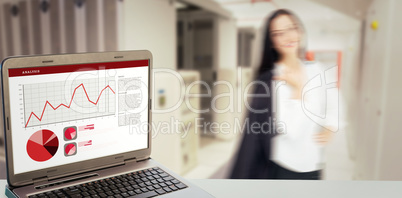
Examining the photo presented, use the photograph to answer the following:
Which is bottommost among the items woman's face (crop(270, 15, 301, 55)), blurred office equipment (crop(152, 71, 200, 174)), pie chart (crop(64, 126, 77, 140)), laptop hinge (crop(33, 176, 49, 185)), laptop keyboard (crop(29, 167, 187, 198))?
blurred office equipment (crop(152, 71, 200, 174))

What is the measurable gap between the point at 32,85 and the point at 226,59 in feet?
9.72

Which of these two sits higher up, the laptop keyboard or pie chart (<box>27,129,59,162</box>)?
pie chart (<box>27,129,59,162</box>)

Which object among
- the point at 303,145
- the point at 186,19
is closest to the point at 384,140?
the point at 303,145

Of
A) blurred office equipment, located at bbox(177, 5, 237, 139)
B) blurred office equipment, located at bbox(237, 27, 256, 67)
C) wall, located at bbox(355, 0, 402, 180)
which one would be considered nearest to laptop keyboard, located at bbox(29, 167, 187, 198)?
wall, located at bbox(355, 0, 402, 180)

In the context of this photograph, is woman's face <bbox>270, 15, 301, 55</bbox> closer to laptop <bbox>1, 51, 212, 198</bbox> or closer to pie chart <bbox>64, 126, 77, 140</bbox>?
laptop <bbox>1, 51, 212, 198</bbox>

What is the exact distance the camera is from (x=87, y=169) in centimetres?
65

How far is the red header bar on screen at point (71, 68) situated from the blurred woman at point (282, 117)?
81cm

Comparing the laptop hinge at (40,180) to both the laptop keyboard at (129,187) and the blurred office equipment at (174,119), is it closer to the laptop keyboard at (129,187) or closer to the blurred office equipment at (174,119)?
the laptop keyboard at (129,187)

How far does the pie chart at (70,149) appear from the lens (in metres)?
0.62

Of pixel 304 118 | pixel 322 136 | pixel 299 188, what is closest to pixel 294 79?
pixel 304 118

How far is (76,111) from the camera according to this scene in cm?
63

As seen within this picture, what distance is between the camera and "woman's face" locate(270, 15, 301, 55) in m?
1.38

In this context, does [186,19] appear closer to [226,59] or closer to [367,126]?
[226,59]

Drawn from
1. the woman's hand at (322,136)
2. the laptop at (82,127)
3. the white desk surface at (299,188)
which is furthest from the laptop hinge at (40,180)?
the woman's hand at (322,136)
